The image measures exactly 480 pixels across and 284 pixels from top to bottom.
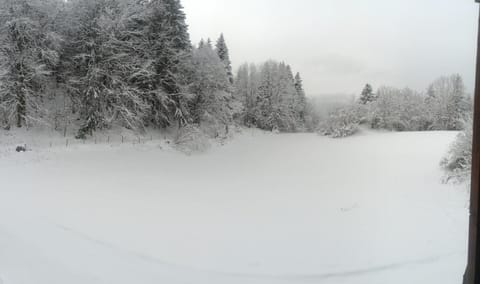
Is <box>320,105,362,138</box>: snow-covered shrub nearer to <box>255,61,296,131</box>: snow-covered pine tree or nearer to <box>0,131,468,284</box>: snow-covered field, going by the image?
<box>255,61,296,131</box>: snow-covered pine tree

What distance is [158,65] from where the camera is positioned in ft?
64.8

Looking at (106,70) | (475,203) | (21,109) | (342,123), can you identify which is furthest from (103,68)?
(342,123)

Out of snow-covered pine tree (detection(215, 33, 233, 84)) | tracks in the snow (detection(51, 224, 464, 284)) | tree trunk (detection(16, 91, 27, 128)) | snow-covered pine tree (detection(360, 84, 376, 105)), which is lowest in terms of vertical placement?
tracks in the snow (detection(51, 224, 464, 284))

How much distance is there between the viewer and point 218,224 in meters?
6.91

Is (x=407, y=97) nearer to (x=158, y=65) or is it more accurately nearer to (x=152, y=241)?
(x=158, y=65)

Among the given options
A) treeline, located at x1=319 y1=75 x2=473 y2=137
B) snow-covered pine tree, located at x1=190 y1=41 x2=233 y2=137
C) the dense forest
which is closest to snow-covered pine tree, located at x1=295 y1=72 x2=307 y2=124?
treeline, located at x1=319 y1=75 x2=473 y2=137

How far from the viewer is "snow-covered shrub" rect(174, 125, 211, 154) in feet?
60.2

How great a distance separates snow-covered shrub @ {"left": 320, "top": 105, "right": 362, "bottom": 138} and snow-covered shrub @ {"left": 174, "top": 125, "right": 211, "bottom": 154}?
18.6m

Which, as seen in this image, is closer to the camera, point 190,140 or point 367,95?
point 190,140

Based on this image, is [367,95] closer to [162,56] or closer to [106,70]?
[162,56]

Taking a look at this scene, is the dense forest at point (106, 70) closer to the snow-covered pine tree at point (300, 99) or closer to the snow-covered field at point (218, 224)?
the snow-covered field at point (218, 224)

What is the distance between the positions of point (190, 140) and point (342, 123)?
21040mm

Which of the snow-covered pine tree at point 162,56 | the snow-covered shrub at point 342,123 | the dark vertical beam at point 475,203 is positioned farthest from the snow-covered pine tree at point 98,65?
the snow-covered shrub at point 342,123

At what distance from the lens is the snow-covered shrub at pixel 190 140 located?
18359 mm
